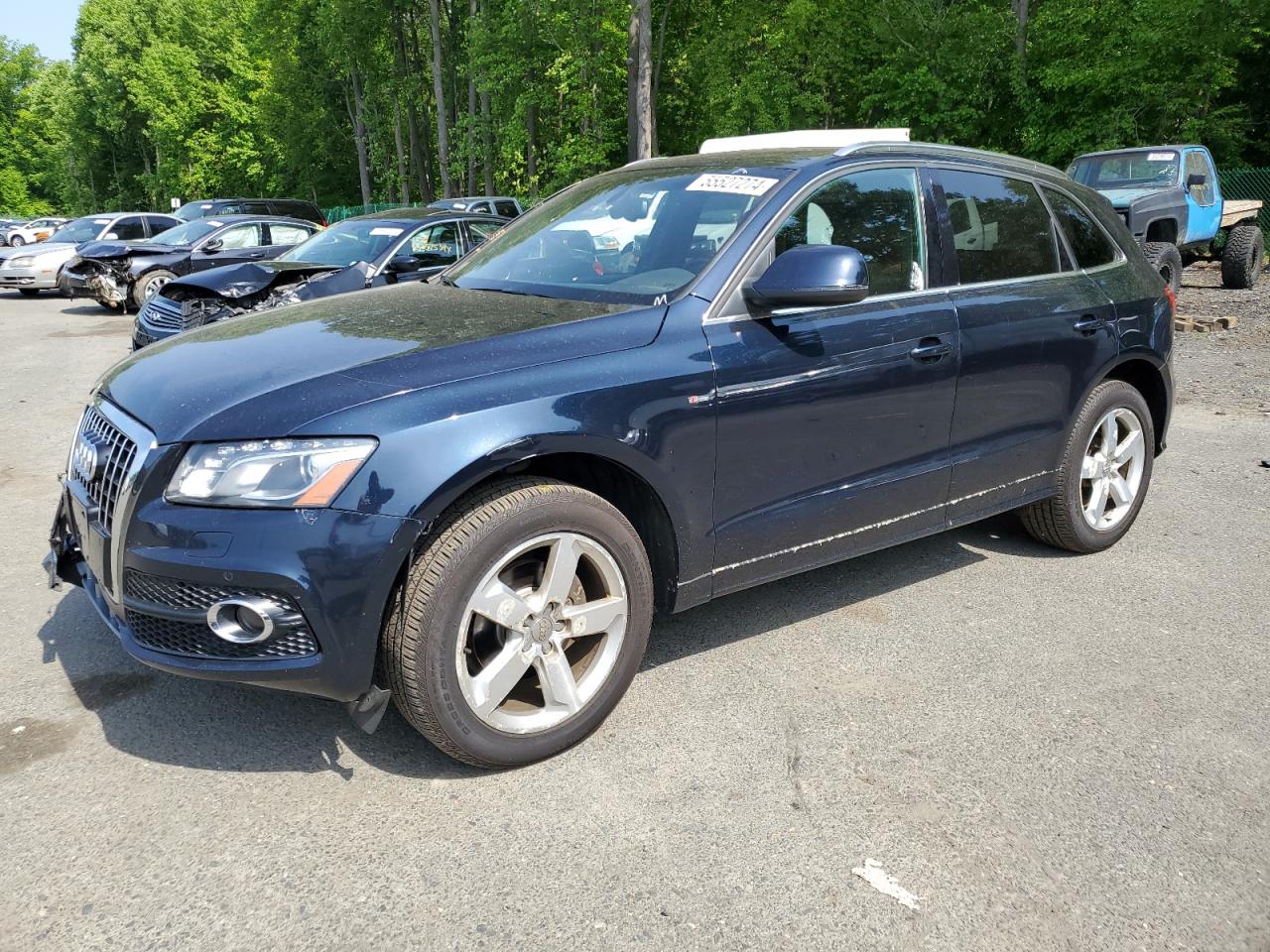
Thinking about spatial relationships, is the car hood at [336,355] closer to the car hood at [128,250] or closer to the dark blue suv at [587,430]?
the dark blue suv at [587,430]

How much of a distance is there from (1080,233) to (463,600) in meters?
3.41

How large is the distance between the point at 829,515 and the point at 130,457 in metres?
2.23

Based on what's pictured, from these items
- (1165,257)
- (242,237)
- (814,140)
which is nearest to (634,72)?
(242,237)

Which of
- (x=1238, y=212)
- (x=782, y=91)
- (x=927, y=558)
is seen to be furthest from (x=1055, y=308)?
(x=782, y=91)

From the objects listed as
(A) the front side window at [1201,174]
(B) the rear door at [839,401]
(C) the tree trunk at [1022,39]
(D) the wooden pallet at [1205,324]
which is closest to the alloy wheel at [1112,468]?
(B) the rear door at [839,401]

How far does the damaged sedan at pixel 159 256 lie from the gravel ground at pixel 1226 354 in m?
12.0

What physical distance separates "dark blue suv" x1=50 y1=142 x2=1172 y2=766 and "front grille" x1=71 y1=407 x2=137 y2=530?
0.02 meters

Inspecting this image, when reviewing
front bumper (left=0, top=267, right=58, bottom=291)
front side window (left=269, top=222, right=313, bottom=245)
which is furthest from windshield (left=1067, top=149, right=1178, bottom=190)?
front bumper (left=0, top=267, right=58, bottom=291)

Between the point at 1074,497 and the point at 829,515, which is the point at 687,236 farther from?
the point at 1074,497

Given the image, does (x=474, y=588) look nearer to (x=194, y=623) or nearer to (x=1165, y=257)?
(x=194, y=623)

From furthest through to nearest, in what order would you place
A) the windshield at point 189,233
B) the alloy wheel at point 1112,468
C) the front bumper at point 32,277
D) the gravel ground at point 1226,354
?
the front bumper at point 32,277 → the windshield at point 189,233 → the gravel ground at point 1226,354 → the alloy wheel at point 1112,468

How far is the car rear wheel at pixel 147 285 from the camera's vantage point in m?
15.7

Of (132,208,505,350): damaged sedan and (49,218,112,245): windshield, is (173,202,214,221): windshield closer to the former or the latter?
(49,218,112,245): windshield

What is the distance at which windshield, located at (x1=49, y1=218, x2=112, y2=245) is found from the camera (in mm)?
20516
